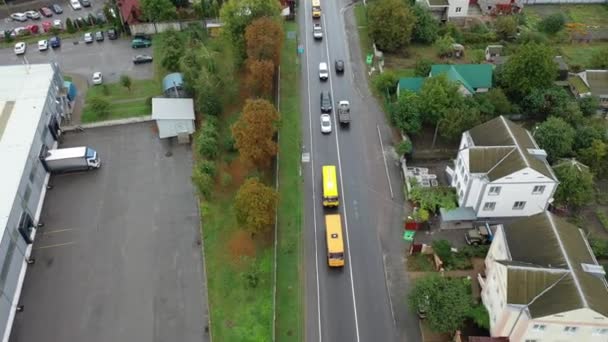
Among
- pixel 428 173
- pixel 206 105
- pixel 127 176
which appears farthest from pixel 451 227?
pixel 127 176

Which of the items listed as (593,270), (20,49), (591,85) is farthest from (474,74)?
(20,49)

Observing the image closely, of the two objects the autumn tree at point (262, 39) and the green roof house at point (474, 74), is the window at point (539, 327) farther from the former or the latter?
the autumn tree at point (262, 39)

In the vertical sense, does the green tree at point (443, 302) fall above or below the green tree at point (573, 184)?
below

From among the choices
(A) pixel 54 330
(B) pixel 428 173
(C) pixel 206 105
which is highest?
(C) pixel 206 105

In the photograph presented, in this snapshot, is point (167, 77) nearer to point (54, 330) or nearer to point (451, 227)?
point (54, 330)

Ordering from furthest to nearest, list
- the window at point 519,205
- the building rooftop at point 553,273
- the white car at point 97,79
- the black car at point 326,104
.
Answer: the white car at point 97,79
the black car at point 326,104
the window at point 519,205
the building rooftop at point 553,273

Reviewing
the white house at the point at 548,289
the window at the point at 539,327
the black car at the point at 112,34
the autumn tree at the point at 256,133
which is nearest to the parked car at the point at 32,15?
the black car at the point at 112,34
